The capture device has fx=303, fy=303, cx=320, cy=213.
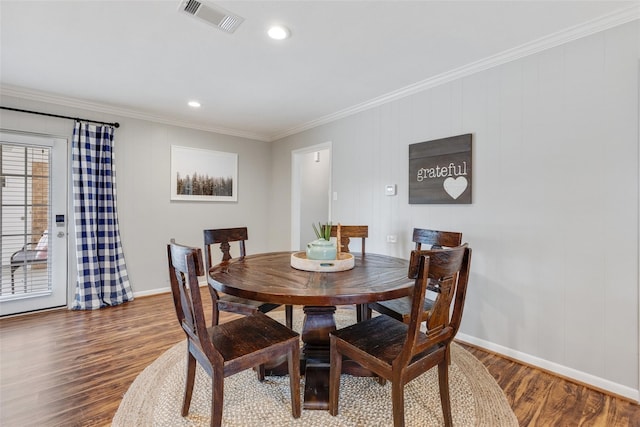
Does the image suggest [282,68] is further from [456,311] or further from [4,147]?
[4,147]

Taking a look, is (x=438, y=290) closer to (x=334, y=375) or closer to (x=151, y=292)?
(x=334, y=375)

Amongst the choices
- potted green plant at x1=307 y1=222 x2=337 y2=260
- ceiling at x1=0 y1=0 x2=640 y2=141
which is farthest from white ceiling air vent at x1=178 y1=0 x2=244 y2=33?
potted green plant at x1=307 y1=222 x2=337 y2=260

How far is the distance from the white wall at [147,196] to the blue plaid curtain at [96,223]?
0.46 ft

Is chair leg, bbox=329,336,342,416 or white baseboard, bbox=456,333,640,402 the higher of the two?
chair leg, bbox=329,336,342,416

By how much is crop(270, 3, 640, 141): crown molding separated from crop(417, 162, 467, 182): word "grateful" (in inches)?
30.8

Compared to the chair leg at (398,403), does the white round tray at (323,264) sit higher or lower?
higher

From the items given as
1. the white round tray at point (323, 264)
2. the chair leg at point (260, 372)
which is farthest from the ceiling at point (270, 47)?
the chair leg at point (260, 372)

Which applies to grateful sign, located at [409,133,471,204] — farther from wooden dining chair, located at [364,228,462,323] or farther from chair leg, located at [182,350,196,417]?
chair leg, located at [182,350,196,417]

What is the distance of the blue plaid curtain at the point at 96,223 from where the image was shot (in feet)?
11.3

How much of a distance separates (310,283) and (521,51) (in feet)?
7.71

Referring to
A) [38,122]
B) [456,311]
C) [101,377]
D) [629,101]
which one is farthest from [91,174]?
[629,101]

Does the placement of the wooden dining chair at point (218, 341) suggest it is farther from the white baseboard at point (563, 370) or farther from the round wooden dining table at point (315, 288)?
the white baseboard at point (563, 370)

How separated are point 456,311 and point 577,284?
3.89 ft

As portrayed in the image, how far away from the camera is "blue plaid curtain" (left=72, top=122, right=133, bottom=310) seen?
11.3ft
